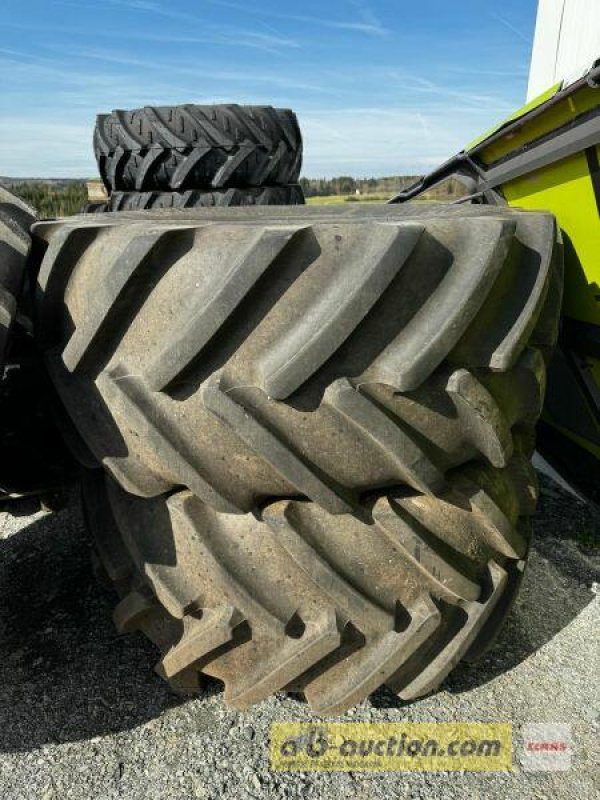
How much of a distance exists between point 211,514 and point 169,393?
10.5 inches

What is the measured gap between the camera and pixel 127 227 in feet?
3.27

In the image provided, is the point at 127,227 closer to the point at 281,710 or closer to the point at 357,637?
the point at 357,637

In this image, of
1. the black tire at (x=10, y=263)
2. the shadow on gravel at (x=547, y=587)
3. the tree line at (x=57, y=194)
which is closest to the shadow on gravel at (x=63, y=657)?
the shadow on gravel at (x=547, y=587)

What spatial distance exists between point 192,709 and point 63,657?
37cm

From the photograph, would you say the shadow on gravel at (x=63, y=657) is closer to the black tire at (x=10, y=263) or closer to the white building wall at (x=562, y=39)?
the black tire at (x=10, y=263)

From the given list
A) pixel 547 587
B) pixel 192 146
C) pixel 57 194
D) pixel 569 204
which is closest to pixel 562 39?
pixel 192 146

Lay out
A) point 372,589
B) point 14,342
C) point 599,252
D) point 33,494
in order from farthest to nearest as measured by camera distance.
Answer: point 599,252, point 33,494, point 14,342, point 372,589

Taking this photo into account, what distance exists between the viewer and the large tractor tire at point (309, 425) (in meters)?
0.91

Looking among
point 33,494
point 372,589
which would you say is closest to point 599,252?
point 372,589

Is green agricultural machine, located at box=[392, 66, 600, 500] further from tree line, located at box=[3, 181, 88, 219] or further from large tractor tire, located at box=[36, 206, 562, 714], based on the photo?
tree line, located at box=[3, 181, 88, 219]

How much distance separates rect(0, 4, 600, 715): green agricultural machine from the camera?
0.91m

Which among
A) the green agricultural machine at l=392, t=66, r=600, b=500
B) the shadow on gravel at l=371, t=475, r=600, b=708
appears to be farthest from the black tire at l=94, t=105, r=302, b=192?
the shadow on gravel at l=371, t=475, r=600, b=708

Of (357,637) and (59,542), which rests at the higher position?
(357,637)

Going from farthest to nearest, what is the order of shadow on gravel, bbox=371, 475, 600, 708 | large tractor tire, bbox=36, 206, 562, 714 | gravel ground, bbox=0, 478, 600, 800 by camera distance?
shadow on gravel, bbox=371, 475, 600, 708 < gravel ground, bbox=0, 478, 600, 800 < large tractor tire, bbox=36, 206, 562, 714
